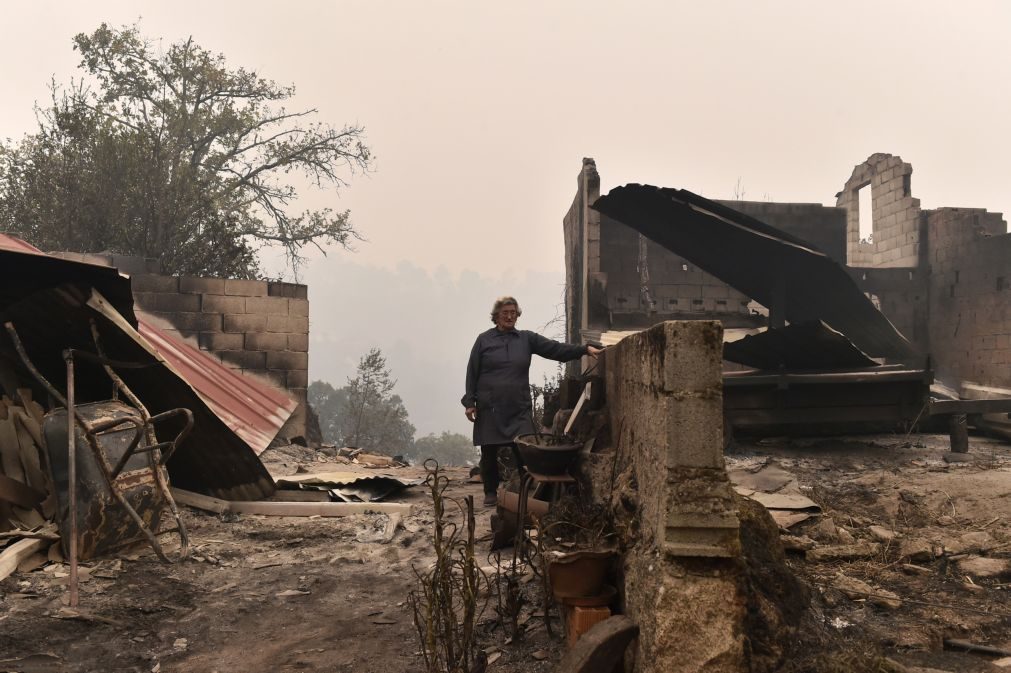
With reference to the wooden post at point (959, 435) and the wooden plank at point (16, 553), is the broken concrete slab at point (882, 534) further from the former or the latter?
the wooden plank at point (16, 553)

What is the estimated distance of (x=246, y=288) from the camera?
34.6ft

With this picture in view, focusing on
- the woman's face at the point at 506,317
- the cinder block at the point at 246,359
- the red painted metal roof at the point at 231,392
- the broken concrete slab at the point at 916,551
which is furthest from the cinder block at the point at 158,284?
the broken concrete slab at the point at 916,551

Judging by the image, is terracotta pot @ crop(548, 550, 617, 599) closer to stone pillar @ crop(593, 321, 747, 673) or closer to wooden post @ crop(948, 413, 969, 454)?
stone pillar @ crop(593, 321, 747, 673)

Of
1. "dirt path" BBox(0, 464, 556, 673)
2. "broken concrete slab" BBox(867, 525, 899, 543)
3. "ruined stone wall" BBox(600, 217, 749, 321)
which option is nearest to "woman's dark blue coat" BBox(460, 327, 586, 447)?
"dirt path" BBox(0, 464, 556, 673)

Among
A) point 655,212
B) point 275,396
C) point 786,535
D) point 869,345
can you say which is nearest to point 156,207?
point 275,396

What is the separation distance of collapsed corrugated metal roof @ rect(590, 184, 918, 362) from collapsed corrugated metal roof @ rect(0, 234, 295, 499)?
5252 millimetres

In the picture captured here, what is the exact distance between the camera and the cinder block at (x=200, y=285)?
10336 millimetres

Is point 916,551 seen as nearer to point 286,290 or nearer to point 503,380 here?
point 503,380

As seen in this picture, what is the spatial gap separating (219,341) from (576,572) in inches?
332

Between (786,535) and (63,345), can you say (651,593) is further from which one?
(63,345)

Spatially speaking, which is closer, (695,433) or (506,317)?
(695,433)

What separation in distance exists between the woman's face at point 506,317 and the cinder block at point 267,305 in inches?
213

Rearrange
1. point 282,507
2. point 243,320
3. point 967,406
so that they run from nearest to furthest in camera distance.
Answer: point 282,507
point 967,406
point 243,320

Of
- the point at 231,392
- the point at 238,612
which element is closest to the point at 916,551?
the point at 238,612
